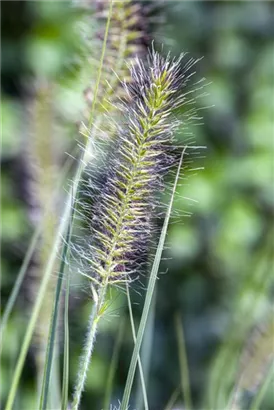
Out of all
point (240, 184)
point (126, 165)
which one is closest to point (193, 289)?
point (240, 184)

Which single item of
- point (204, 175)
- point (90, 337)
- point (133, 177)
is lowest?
point (204, 175)

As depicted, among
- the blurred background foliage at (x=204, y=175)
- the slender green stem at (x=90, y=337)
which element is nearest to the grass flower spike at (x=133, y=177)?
the slender green stem at (x=90, y=337)

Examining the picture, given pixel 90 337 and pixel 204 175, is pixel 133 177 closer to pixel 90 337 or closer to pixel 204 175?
pixel 90 337

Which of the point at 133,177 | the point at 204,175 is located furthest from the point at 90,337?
the point at 204,175

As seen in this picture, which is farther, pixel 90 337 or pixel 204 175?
pixel 204 175

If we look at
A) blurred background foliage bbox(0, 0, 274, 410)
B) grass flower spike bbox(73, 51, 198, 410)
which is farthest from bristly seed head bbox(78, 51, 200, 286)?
blurred background foliage bbox(0, 0, 274, 410)

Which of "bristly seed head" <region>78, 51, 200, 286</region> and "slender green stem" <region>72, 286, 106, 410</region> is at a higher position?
"bristly seed head" <region>78, 51, 200, 286</region>

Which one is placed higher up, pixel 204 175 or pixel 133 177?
pixel 133 177

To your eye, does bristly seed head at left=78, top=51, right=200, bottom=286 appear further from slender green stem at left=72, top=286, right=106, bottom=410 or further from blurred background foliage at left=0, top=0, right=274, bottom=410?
blurred background foliage at left=0, top=0, right=274, bottom=410

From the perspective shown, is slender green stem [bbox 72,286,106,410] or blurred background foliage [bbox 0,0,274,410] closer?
slender green stem [bbox 72,286,106,410]
